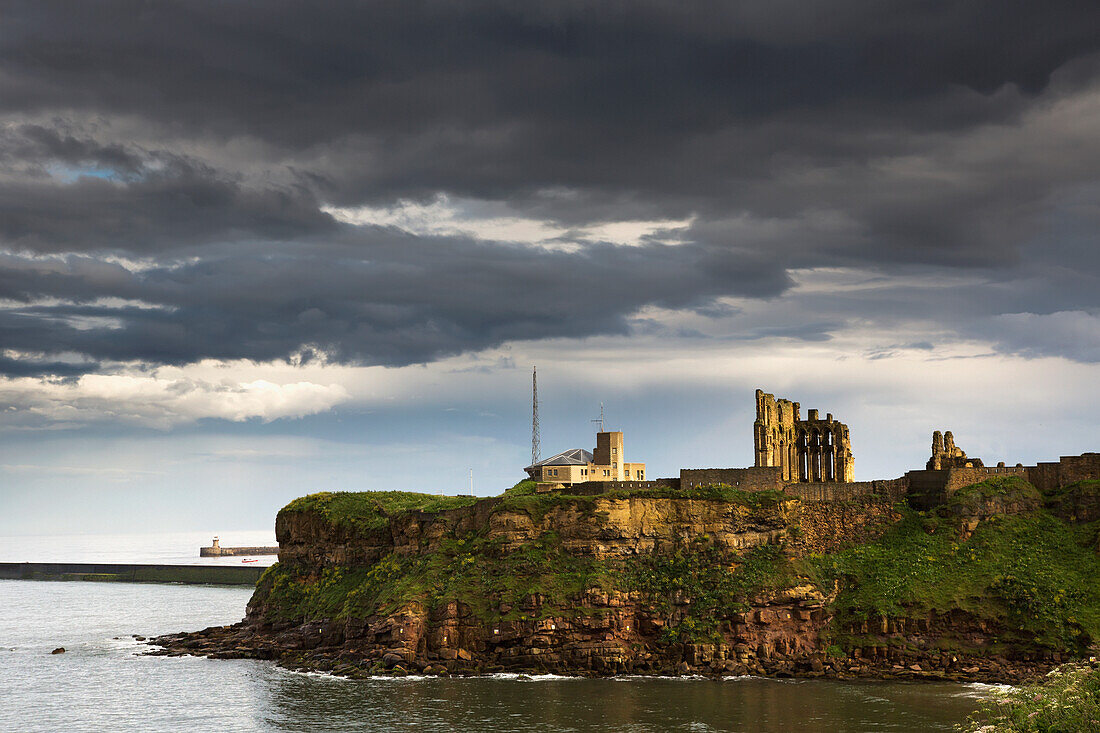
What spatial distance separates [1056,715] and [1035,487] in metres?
79.5

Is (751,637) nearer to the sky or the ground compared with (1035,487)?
nearer to the ground

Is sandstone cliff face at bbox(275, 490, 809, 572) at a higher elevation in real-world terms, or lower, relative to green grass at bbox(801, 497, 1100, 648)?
higher

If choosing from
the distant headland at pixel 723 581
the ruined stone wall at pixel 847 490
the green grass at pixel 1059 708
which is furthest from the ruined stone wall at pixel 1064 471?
the green grass at pixel 1059 708

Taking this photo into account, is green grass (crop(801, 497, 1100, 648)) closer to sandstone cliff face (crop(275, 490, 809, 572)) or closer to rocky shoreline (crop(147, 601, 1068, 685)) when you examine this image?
rocky shoreline (crop(147, 601, 1068, 685))

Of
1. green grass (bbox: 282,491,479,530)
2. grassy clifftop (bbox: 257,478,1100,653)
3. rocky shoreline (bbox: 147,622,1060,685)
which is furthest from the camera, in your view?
green grass (bbox: 282,491,479,530)

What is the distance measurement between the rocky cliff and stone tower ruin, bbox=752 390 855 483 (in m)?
18.6

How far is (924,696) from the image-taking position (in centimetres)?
8731

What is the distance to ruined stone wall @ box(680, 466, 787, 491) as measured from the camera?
113 metres

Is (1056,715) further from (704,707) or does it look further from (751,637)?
(751,637)

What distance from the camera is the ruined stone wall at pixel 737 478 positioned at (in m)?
113

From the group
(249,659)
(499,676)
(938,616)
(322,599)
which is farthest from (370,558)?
(938,616)

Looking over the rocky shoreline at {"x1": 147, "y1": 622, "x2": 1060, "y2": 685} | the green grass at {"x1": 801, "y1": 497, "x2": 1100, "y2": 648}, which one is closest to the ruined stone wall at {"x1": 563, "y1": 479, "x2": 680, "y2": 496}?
the green grass at {"x1": 801, "y1": 497, "x2": 1100, "y2": 648}

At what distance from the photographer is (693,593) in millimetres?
104625

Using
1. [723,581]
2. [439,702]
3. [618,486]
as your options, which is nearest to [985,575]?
[723,581]
